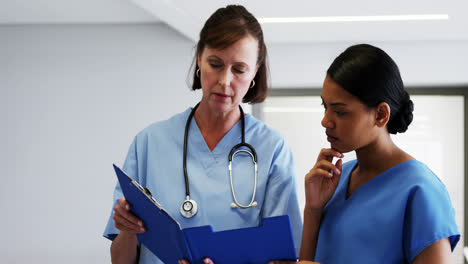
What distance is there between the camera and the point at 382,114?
3.69ft

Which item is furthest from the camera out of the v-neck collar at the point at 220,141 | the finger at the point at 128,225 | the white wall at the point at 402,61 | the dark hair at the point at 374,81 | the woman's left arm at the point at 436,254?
the white wall at the point at 402,61

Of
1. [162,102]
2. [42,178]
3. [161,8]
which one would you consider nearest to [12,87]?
[42,178]

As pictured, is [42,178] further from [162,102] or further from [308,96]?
[308,96]

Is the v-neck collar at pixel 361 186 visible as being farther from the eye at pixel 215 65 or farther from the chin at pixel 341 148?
the eye at pixel 215 65

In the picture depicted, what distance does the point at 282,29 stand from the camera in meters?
3.50

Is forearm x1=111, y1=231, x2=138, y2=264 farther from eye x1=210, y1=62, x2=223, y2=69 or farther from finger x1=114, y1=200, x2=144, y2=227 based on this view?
eye x1=210, y1=62, x2=223, y2=69

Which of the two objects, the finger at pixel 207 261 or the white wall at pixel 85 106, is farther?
the white wall at pixel 85 106

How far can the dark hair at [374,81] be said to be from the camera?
1107mm

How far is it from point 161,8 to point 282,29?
91 cm

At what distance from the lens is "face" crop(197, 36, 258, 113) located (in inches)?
52.1

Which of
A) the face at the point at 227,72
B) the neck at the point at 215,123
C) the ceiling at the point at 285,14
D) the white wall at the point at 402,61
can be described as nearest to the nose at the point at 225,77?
the face at the point at 227,72

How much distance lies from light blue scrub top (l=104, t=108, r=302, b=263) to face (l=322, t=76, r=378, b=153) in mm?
276

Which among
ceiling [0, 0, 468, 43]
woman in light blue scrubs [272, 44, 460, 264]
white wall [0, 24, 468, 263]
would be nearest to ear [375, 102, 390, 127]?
woman in light blue scrubs [272, 44, 460, 264]

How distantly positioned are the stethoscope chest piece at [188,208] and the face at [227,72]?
0.86 ft
